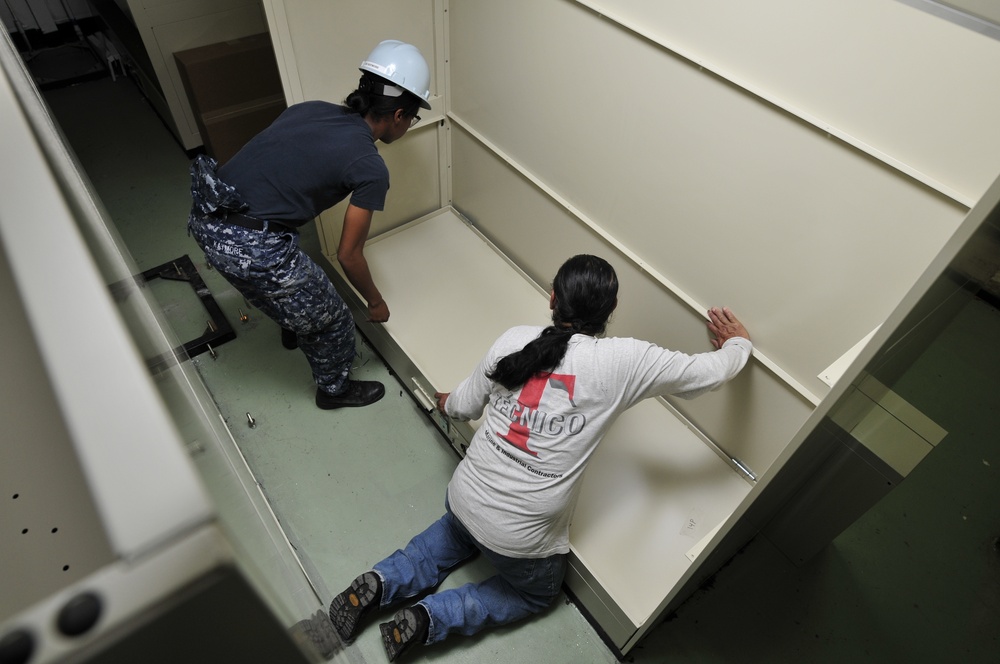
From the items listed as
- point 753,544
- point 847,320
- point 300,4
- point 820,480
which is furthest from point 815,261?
point 300,4

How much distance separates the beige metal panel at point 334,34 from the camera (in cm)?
187

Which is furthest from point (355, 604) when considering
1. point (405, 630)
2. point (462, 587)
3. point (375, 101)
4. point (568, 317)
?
point (375, 101)

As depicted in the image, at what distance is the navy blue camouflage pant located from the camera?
1.76 m

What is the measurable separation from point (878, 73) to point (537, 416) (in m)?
1.02

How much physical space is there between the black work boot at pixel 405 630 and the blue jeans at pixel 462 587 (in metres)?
0.02

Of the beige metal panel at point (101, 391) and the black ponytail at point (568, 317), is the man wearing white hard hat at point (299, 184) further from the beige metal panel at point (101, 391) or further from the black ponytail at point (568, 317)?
the beige metal panel at point (101, 391)

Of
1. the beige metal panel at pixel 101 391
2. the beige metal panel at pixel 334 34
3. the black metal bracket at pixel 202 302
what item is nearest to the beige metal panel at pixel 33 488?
the beige metal panel at pixel 101 391

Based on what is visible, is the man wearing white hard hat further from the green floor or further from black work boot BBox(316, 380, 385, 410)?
the green floor

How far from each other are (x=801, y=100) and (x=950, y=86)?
287mm

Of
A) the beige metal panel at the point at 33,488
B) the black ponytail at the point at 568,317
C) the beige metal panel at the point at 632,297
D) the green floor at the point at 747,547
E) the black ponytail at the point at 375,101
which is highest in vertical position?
the beige metal panel at the point at 33,488

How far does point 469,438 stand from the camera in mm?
1922

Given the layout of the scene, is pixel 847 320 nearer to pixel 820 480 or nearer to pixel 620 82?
pixel 820 480

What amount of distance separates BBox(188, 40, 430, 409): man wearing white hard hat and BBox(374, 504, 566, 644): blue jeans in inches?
33.4

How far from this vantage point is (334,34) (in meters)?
1.98
